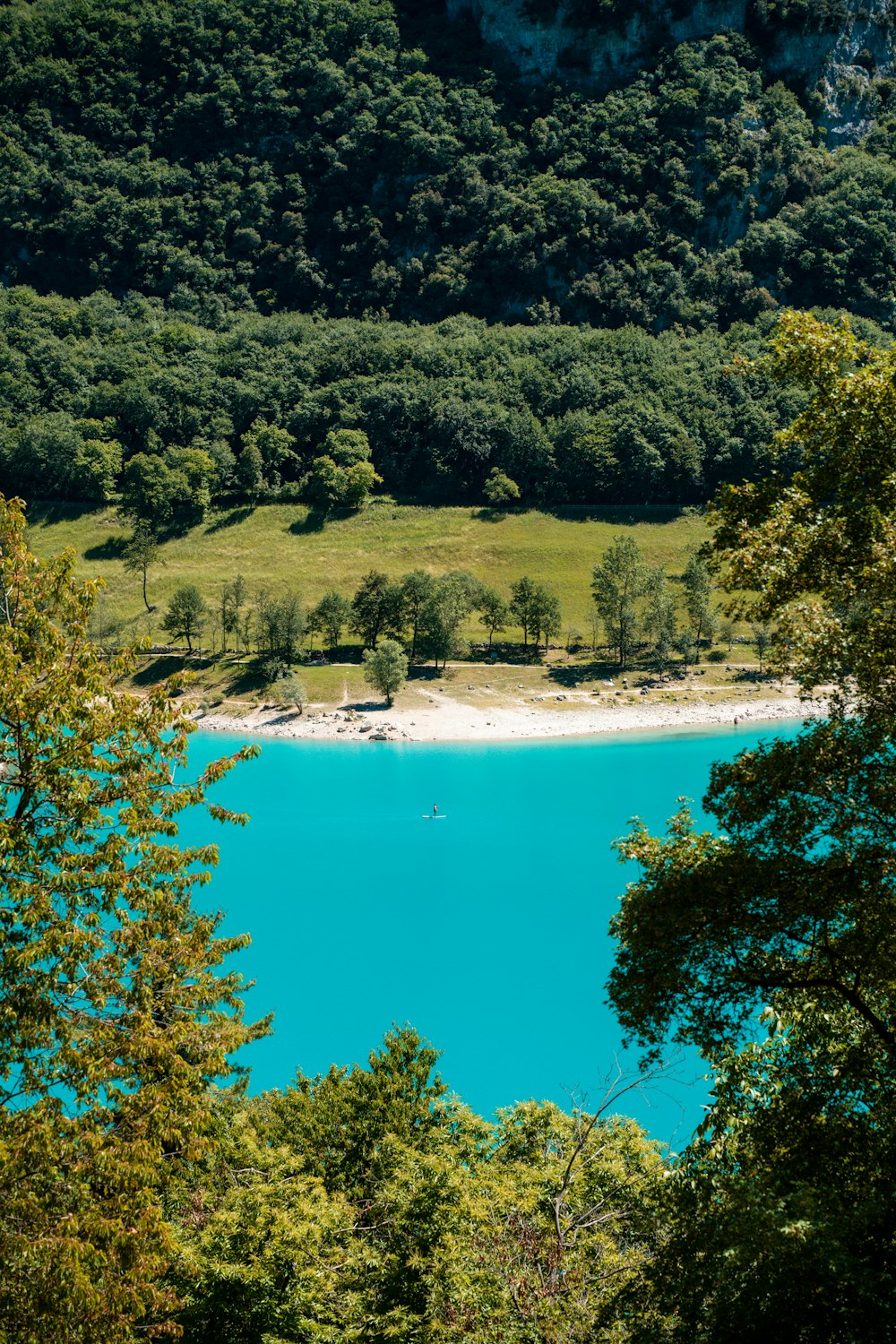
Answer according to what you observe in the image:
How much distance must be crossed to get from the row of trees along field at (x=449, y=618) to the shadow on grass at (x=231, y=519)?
2522 centimetres

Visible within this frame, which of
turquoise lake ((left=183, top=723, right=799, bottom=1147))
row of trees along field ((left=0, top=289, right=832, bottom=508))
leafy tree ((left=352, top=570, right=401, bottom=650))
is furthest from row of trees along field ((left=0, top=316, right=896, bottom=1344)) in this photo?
row of trees along field ((left=0, top=289, right=832, bottom=508))

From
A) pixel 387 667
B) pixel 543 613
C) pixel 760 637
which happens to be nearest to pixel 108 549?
pixel 387 667

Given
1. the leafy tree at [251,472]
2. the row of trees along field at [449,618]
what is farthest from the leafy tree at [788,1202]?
the leafy tree at [251,472]

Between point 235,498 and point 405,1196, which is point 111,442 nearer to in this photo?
point 235,498

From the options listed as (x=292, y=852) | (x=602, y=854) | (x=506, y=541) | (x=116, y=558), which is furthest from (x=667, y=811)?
(x=116, y=558)

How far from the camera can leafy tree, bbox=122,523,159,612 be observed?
112250 mm

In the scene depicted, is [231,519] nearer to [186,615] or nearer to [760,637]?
[186,615]

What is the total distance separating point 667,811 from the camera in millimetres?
65688

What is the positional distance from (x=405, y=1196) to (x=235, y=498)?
130224 millimetres

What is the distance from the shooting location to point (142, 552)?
11450cm

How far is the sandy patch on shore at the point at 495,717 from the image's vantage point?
87.8 metres

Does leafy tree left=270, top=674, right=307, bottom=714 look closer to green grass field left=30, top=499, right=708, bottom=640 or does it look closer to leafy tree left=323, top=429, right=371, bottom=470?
green grass field left=30, top=499, right=708, bottom=640

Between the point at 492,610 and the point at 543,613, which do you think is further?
the point at 492,610

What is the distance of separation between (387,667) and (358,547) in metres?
37.9
